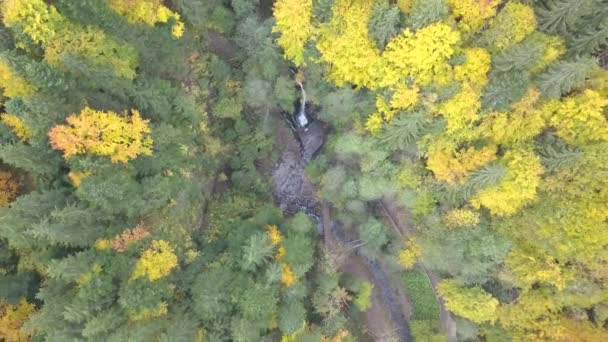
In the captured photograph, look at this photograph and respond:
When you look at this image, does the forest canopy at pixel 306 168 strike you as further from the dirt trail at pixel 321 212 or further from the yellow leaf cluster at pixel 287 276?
the dirt trail at pixel 321 212

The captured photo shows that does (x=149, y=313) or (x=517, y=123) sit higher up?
(x=517, y=123)

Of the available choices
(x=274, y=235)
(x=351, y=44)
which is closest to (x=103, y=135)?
(x=274, y=235)

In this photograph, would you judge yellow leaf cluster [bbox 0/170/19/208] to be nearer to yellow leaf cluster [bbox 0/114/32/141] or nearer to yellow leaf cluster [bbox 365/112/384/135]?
yellow leaf cluster [bbox 0/114/32/141]

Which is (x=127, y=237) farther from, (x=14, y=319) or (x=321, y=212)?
(x=321, y=212)

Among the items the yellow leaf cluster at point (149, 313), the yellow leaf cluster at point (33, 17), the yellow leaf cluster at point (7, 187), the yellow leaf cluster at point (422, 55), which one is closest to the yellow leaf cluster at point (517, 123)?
the yellow leaf cluster at point (422, 55)

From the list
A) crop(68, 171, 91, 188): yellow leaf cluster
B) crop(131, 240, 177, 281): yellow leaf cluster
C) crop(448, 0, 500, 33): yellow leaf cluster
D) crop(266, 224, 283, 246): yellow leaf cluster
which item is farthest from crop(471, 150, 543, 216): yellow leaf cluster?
crop(68, 171, 91, 188): yellow leaf cluster

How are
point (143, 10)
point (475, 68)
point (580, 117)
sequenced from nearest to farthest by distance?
point (580, 117) → point (475, 68) → point (143, 10)
